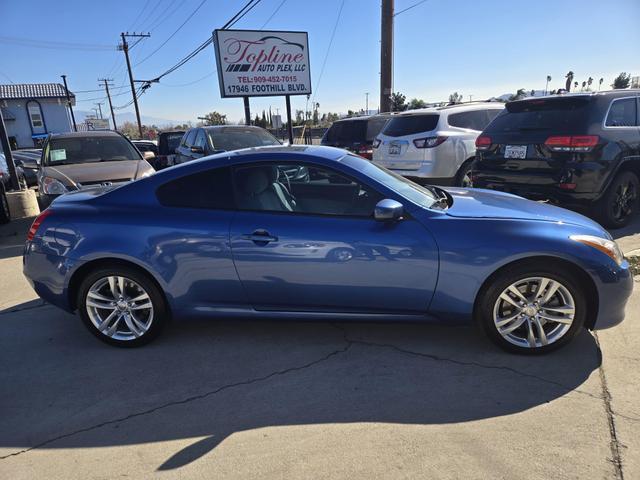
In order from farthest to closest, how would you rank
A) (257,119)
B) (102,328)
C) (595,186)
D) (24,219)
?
(257,119), (24,219), (595,186), (102,328)

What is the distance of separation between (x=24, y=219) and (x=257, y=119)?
38.9 m

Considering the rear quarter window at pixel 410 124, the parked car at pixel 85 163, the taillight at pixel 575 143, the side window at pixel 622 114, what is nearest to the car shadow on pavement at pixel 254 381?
the taillight at pixel 575 143

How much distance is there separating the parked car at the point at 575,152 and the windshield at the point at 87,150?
6178 mm

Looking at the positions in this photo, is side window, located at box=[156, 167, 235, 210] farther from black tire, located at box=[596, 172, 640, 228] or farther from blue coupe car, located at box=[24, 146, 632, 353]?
black tire, located at box=[596, 172, 640, 228]

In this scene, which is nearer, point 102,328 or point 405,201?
point 405,201

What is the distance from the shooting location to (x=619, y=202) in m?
6.02

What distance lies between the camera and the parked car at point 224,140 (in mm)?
8641

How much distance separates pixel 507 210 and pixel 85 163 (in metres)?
6.87

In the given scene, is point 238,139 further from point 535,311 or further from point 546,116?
point 535,311

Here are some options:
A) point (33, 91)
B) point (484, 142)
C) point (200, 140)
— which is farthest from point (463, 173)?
point (33, 91)

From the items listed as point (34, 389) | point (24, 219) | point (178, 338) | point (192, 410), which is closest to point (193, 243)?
point (178, 338)

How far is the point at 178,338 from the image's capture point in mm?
3705

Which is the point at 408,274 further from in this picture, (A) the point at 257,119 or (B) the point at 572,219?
(A) the point at 257,119

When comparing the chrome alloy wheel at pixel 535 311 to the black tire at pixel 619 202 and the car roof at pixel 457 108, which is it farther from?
the car roof at pixel 457 108
